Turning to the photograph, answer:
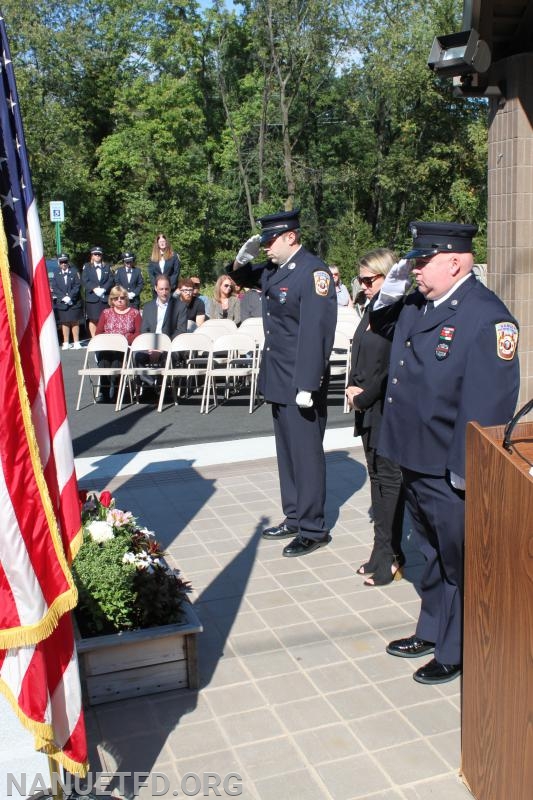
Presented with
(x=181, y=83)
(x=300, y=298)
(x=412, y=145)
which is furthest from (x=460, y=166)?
(x=300, y=298)

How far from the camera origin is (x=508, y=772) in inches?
105

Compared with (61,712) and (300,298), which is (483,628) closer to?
(61,712)

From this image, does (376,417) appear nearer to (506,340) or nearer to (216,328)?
(506,340)

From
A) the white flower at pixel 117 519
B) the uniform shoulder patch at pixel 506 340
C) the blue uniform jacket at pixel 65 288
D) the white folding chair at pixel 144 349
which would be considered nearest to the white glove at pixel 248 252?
the white flower at pixel 117 519

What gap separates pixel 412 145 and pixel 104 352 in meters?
25.8

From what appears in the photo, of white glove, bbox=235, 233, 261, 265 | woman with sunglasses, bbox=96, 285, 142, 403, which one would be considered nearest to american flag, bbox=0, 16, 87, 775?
white glove, bbox=235, 233, 261, 265

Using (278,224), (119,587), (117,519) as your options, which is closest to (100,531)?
(117,519)

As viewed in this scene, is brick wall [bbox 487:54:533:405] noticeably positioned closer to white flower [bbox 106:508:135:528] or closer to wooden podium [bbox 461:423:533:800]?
white flower [bbox 106:508:135:528]

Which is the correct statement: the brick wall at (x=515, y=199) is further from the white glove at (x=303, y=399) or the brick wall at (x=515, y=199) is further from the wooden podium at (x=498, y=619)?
the wooden podium at (x=498, y=619)

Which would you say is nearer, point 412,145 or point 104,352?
point 104,352

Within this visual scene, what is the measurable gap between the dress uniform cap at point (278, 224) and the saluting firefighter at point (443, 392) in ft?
4.94

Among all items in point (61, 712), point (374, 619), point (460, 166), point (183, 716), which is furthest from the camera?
point (460, 166)

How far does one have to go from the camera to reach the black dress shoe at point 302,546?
5516mm

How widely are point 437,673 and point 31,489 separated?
7.32 ft
